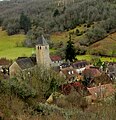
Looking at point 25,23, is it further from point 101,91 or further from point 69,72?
point 101,91

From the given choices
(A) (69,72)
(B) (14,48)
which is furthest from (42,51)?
(B) (14,48)

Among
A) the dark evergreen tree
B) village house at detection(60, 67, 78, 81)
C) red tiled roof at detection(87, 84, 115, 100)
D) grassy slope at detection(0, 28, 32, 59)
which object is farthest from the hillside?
red tiled roof at detection(87, 84, 115, 100)

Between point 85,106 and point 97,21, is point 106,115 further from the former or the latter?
point 97,21

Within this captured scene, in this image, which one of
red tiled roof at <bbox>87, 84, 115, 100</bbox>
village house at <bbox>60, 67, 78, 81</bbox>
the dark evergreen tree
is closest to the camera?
red tiled roof at <bbox>87, 84, 115, 100</bbox>

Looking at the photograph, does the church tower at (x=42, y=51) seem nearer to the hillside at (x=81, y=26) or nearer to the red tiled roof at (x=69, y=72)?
the red tiled roof at (x=69, y=72)

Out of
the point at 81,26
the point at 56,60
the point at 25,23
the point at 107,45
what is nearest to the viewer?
the point at 56,60

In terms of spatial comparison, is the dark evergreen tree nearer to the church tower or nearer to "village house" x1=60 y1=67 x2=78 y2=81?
the church tower

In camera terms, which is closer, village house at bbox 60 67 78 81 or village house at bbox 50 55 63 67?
village house at bbox 60 67 78 81

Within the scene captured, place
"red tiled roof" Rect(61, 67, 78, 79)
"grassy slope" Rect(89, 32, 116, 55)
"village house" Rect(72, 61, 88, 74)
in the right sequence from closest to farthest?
"red tiled roof" Rect(61, 67, 78, 79) < "village house" Rect(72, 61, 88, 74) < "grassy slope" Rect(89, 32, 116, 55)

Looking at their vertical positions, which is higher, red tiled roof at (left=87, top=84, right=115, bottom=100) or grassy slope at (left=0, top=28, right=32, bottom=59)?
red tiled roof at (left=87, top=84, right=115, bottom=100)
